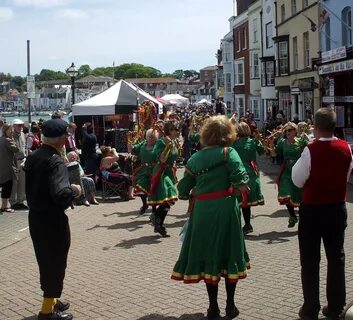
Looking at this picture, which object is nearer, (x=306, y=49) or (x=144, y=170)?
(x=144, y=170)

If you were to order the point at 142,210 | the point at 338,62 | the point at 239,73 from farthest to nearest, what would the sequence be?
the point at 239,73 < the point at 338,62 < the point at 142,210

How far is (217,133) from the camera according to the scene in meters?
5.20

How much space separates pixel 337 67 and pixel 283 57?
49.1ft

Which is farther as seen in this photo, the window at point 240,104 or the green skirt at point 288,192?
the window at point 240,104

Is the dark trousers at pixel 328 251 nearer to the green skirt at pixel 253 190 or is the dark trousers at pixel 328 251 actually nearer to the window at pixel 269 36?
the green skirt at pixel 253 190

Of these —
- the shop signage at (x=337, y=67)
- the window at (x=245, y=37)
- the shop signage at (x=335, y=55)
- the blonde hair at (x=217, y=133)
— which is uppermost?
the window at (x=245, y=37)

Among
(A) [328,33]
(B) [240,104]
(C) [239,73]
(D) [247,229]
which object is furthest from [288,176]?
(B) [240,104]

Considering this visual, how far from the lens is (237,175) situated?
5.12 meters

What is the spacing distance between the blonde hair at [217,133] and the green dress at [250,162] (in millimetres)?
4038

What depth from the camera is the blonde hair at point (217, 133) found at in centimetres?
520

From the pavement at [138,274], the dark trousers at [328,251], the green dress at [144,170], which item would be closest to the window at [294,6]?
the pavement at [138,274]

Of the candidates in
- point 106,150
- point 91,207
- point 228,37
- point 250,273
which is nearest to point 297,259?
point 250,273

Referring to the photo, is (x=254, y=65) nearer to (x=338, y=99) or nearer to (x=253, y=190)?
(x=338, y=99)

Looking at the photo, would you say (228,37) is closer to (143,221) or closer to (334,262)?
Answer: (143,221)
